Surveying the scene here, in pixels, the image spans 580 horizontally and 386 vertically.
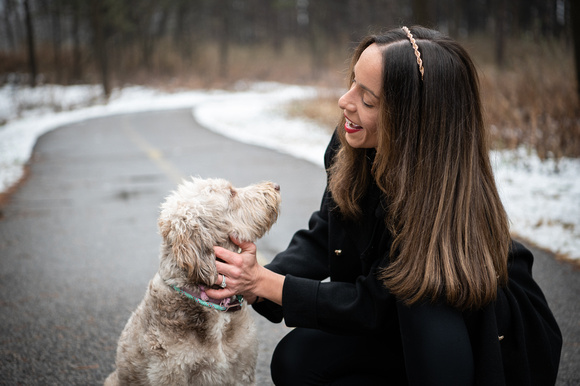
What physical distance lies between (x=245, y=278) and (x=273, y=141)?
11.9 m

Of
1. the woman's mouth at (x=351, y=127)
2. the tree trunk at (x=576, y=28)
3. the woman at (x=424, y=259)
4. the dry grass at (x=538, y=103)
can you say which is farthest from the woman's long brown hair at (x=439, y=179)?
the tree trunk at (x=576, y=28)

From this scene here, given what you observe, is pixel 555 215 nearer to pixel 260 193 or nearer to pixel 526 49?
pixel 260 193

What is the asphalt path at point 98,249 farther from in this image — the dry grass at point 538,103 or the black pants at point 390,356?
the dry grass at point 538,103

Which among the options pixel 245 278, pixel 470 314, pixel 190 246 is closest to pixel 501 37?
pixel 470 314

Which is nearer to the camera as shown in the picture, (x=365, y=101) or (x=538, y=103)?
(x=365, y=101)

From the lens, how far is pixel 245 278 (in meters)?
2.46

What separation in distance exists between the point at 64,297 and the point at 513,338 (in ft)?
13.3

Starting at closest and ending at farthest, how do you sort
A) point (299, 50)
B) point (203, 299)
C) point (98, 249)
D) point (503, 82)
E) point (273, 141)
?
point (203, 299), point (98, 249), point (503, 82), point (273, 141), point (299, 50)

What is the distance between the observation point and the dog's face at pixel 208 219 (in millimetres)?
2414

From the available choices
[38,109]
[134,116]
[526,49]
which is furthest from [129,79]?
[526,49]

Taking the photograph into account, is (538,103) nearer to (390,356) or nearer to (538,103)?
(538,103)

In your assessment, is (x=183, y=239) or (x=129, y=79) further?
(x=129, y=79)

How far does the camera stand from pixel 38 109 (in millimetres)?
24828

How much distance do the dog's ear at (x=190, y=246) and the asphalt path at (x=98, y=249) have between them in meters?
1.34
